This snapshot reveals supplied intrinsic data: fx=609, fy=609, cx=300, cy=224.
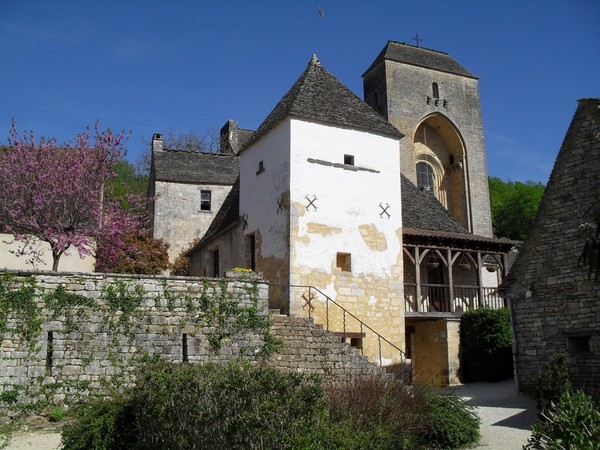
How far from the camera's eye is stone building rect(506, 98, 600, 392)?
13297mm

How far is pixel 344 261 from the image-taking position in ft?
55.4

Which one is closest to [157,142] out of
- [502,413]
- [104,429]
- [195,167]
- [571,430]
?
[195,167]

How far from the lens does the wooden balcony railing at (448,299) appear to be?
63.5 ft

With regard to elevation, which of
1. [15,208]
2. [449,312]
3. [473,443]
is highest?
[15,208]

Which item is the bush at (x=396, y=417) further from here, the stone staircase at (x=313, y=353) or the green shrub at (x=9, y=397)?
the green shrub at (x=9, y=397)

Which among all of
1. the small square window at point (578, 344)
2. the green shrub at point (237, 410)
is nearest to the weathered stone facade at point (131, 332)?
the small square window at point (578, 344)

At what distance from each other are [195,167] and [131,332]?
1640 centimetres

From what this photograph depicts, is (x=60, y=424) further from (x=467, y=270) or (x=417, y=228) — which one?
(x=467, y=270)

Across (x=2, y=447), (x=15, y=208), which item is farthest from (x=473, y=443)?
(x=15, y=208)

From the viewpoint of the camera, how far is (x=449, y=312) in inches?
762

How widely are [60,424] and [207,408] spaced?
6.29 meters

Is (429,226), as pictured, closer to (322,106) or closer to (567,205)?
(322,106)

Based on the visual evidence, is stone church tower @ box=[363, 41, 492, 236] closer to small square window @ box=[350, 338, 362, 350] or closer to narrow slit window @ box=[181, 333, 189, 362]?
small square window @ box=[350, 338, 362, 350]

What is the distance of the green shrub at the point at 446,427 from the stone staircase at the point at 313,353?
3.49 meters
